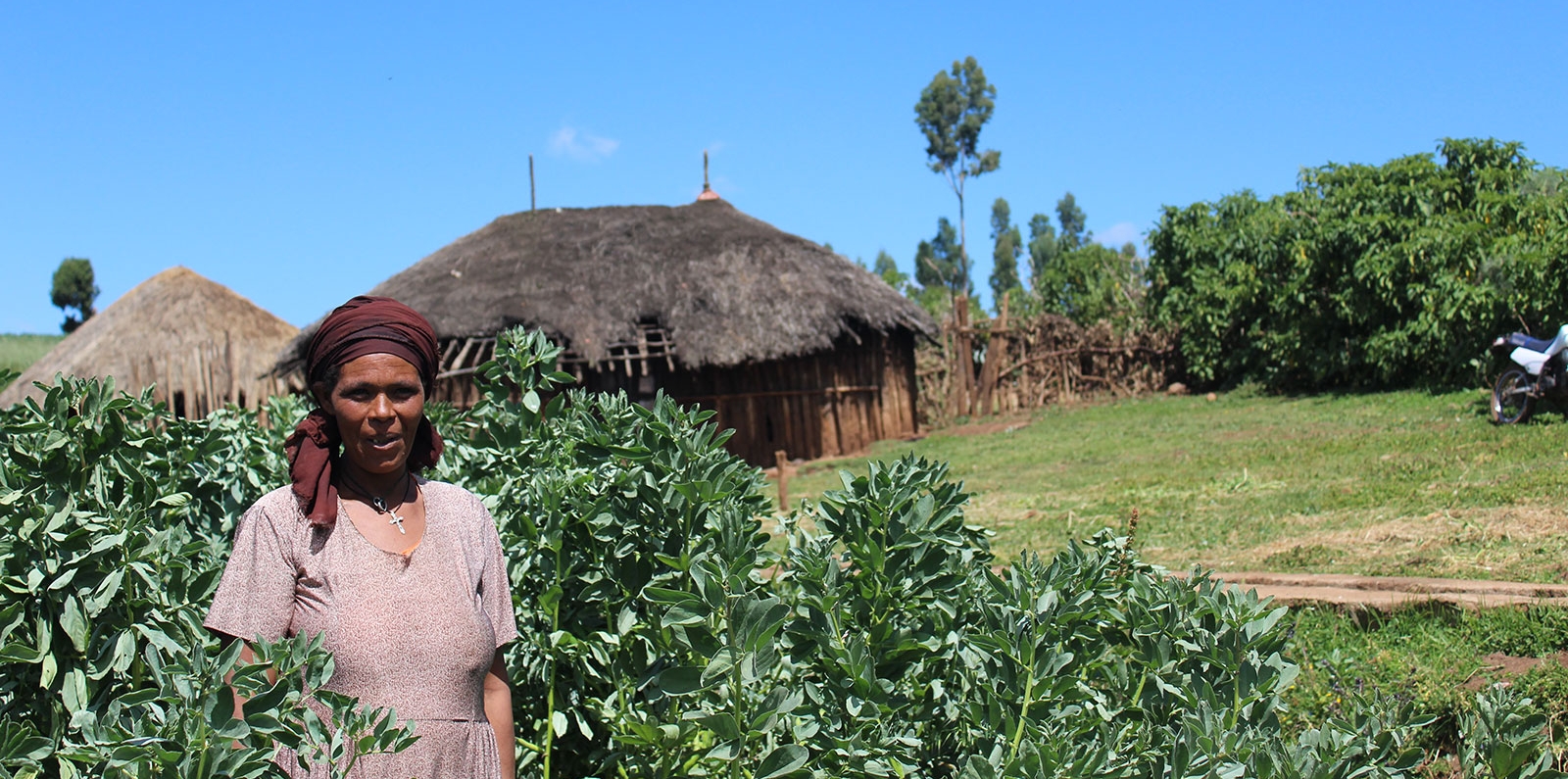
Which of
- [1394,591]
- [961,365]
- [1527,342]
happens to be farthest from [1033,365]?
[1394,591]

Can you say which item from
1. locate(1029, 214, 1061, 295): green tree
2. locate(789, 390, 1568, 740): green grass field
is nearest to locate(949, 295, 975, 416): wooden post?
locate(789, 390, 1568, 740): green grass field

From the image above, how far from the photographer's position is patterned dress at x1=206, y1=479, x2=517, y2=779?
1.87 metres

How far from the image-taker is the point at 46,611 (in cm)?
210

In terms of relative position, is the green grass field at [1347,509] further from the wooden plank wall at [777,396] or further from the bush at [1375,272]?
the wooden plank wall at [777,396]

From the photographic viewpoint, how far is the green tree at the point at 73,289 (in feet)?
126

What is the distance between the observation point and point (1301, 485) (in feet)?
25.4

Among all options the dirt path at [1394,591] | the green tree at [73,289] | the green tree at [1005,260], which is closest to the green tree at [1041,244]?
the green tree at [1005,260]

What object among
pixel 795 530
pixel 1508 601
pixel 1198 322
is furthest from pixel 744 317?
pixel 795 530

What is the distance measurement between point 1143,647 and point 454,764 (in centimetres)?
125

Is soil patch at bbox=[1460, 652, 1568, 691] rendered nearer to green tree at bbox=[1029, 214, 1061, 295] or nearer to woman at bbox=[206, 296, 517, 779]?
woman at bbox=[206, 296, 517, 779]

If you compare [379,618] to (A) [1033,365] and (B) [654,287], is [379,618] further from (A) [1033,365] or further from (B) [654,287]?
(A) [1033,365]

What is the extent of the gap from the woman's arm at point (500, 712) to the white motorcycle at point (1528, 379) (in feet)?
30.0

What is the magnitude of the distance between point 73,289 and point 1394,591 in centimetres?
4310

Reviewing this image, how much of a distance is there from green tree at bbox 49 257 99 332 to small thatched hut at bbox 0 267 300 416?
65.6 feet
